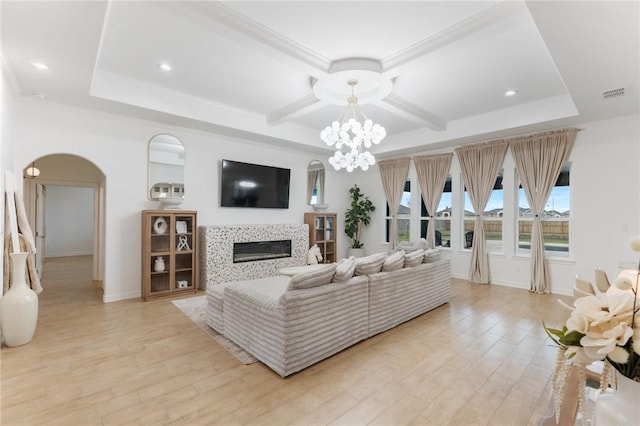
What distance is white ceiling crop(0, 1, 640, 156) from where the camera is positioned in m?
2.56

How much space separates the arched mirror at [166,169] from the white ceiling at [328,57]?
47cm

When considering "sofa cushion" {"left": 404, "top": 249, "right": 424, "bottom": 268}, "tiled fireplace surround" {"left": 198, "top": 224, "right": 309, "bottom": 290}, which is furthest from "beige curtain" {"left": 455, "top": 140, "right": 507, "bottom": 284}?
"tiled fireplace surround" {"left": 198, "top": 224, "right": 309, "bottom": 290}

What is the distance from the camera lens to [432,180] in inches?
264

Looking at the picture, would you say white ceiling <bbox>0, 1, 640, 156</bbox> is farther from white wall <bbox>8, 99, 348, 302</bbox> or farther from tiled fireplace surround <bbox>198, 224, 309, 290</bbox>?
tiled fireplace surround <bbox>198, 224, 309, 290</bbox>

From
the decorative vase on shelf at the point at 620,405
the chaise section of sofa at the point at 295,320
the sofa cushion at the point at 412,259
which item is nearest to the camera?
the decorative vase on shelf at the point at 620,405

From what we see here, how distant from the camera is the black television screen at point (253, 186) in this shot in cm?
584

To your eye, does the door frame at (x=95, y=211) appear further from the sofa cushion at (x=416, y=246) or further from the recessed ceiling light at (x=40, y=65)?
the sofa cushion at (x=416, y=246)

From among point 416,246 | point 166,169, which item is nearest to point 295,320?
point 416,246

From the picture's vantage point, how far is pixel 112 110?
14.6ft

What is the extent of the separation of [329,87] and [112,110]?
3288 millimetres

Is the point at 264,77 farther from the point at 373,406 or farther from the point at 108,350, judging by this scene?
the point at 373,406

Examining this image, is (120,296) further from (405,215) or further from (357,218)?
(405,215)

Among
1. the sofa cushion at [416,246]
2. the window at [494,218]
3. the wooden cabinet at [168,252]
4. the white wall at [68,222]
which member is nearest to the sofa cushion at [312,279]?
the sofa cushion at [416,246]

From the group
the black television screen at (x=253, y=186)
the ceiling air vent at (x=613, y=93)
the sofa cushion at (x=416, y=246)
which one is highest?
the ceiling air vent at (x=613, y=93)
